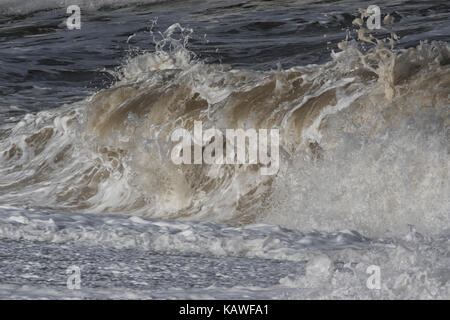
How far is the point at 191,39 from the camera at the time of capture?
14.5 metres

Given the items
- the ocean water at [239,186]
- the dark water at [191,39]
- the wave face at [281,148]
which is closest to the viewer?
the ocean water at [239,186]

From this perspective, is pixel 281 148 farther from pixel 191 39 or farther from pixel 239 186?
pixel 191 39

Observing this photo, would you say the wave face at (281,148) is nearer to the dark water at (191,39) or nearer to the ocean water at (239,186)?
the ocean water at (239,186)

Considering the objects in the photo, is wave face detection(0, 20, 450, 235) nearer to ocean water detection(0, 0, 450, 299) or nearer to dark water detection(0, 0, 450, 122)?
ocean water detection(0, 0, 450, 299)

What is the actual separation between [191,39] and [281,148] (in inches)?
306

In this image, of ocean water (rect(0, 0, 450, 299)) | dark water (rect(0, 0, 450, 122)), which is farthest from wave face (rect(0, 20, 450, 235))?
dark water (rect(0, 0, 450, 122))

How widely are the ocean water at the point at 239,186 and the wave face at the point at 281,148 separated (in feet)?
0.05

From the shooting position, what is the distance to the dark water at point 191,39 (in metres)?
12.4

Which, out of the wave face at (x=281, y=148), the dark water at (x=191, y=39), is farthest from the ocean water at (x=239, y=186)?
the dark water at (x=191, y=39)

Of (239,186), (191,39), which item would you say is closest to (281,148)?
(239,186)

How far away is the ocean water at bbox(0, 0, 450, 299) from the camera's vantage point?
4.13 meters

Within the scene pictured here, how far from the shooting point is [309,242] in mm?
5199
